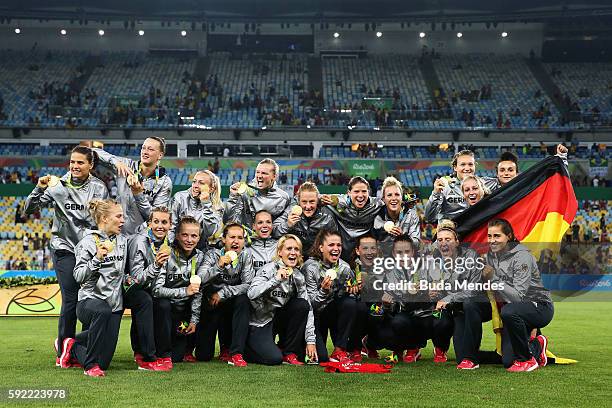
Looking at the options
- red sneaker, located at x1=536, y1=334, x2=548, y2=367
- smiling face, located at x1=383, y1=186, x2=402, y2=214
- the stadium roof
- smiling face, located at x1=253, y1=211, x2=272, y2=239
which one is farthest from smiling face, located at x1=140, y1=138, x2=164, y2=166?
the stadium roof

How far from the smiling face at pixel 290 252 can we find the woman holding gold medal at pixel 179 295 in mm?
822

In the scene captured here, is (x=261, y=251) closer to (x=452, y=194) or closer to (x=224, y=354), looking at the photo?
(x=224, y=354)

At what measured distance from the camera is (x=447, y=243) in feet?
25.2

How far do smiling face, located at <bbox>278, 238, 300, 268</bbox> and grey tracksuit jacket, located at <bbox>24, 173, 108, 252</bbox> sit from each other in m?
1.89

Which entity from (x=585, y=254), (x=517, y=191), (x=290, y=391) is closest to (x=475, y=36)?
(x=585, y=254)

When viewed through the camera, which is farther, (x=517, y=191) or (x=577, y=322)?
(x=577, y=322)

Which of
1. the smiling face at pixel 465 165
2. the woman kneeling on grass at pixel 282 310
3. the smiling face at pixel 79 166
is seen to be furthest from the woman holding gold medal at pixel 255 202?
the smiling face at pixel 465 165

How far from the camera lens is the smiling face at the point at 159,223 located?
24.5 feet

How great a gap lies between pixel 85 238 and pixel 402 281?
9.88 feet

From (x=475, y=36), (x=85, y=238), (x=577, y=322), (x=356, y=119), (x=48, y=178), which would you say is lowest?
(x=577, y=322)

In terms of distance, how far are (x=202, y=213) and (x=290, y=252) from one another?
4.38ft

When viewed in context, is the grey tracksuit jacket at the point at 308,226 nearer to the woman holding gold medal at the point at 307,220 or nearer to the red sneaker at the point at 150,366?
the woman holding gold medal at the point at 307,220

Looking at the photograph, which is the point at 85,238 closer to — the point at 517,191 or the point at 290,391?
the point at 290,391

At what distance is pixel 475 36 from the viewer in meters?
50.8
